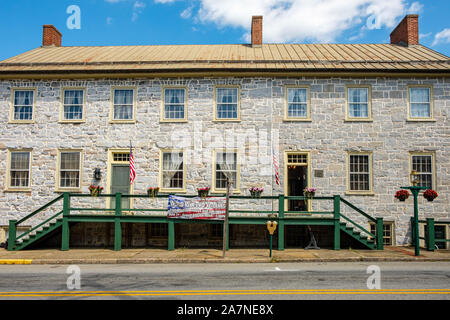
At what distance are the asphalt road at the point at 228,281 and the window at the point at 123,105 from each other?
715cm

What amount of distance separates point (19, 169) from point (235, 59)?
35.9ft

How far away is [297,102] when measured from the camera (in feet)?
52.4

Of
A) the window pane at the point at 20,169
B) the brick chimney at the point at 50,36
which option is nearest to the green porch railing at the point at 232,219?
the window pane at the point at 20,169

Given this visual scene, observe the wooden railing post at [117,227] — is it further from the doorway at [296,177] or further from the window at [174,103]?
the doorway at [296,177]

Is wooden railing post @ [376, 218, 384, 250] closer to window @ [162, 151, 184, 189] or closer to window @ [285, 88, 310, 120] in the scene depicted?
window @ [285, 88, 310, 120]

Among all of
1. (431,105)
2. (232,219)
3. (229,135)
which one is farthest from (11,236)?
(431,105)

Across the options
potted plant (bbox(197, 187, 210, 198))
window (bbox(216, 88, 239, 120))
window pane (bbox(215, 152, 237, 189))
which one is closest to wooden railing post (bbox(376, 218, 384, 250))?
window pane (bbox(215, 152, 237, 189))

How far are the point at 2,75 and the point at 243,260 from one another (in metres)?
13.4

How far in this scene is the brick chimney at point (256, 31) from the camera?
19.8 m

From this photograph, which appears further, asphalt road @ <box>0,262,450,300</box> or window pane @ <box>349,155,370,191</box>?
window pane @ <box>349,155,370,191</box>

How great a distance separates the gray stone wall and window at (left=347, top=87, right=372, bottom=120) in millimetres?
295

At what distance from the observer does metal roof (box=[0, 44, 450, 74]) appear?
1583 centimetres
